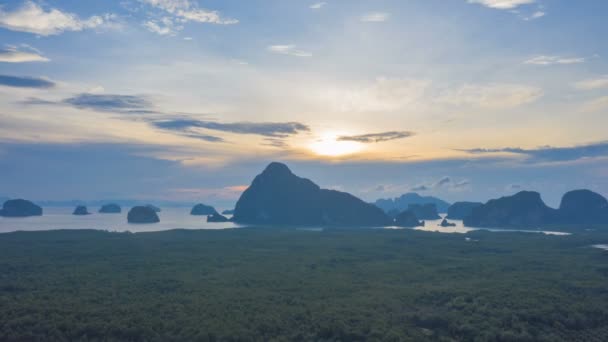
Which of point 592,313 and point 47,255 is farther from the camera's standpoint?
point 47,255

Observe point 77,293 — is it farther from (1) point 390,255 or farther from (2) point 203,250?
(1) point 390,255

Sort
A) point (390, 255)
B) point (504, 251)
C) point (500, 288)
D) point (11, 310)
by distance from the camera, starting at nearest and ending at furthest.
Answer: point (11, 310) < point (500, 288) < point (390, 255) < point (504, 251)

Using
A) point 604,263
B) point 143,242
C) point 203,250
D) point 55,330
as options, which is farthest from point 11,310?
point 604,263

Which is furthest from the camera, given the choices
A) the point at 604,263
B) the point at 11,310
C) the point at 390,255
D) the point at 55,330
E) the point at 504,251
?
the point at 504,251

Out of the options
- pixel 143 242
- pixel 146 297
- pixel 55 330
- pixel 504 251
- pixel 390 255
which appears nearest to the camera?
pixel 55 330

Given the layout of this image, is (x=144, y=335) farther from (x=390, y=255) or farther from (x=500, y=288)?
(x=390, y=255)

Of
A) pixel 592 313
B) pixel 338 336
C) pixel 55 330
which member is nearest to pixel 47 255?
pixel 55 330
